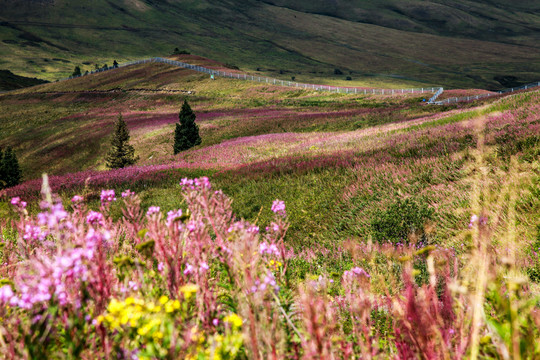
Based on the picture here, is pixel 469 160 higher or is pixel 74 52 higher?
pixel 74 52

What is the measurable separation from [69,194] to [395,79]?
136592 mm

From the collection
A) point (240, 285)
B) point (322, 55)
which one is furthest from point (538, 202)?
point (322, 55)

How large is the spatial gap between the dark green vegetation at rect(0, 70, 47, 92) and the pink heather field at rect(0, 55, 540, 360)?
483ft

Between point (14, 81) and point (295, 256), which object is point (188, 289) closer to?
point (295, 256)

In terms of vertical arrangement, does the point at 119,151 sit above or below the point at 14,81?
below

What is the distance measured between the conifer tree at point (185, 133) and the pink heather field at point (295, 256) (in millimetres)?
8432

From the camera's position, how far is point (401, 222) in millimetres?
5699

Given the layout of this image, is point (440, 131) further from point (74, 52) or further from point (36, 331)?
point (74, 52)

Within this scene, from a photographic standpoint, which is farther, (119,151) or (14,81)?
(14,81)

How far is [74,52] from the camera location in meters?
184

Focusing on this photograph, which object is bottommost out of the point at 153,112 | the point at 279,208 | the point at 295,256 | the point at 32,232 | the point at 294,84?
the point at 153,112

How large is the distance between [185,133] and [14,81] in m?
150

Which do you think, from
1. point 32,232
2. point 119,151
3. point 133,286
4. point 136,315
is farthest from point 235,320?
point 119,151

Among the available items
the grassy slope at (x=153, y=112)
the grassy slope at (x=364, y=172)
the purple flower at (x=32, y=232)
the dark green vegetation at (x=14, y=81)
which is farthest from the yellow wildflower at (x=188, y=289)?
the dark green vegetation at (x=14, y=81)
